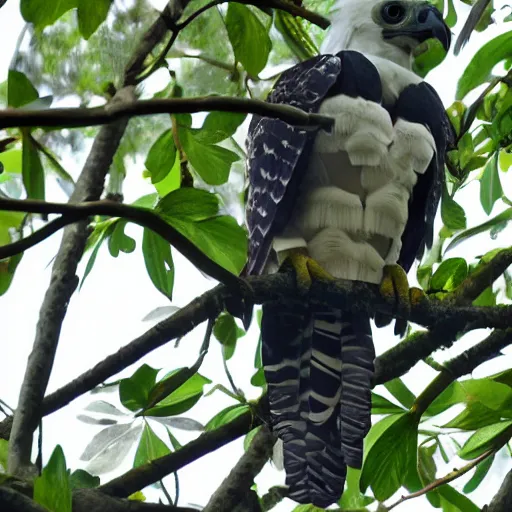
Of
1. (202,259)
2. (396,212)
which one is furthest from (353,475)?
(202,259)

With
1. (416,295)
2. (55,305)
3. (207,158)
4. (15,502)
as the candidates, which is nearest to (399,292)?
(416,295)

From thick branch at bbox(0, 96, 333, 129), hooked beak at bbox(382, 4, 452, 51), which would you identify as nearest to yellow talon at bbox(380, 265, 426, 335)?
hooked beak at bbox(382, 4, 452, 51)

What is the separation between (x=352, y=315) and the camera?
6.82 ft

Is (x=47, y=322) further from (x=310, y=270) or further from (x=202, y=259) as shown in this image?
(x=310, y=270)

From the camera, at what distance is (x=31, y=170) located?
1354 millimetres

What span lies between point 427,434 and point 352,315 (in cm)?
34

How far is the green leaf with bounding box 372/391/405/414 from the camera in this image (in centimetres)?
186

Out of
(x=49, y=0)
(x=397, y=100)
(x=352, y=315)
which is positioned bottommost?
(x=352, y=315)

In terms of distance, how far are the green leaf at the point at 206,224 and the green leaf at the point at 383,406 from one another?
2.09 ft

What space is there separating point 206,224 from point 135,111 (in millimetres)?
402

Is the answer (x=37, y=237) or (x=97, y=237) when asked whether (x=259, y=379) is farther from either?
(x=37, y=237)

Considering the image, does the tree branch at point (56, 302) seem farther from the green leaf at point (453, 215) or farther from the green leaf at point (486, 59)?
the green leaf at point (453, 215)

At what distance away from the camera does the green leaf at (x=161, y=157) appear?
164 centimetres

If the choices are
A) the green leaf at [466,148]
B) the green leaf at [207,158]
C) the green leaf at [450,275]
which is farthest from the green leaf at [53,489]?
the green leaf at [466,148]
